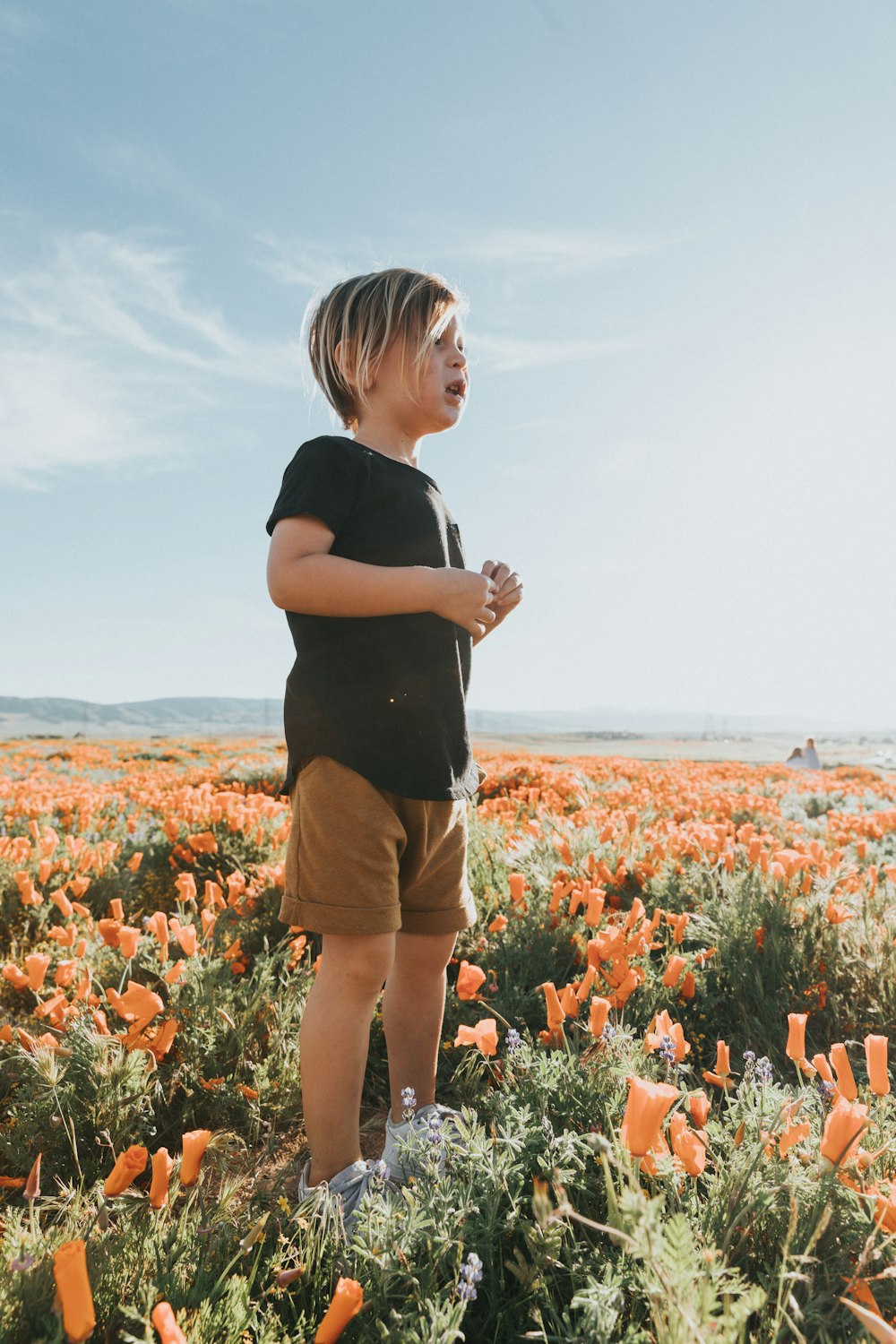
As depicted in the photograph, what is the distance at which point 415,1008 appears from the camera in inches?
84.5

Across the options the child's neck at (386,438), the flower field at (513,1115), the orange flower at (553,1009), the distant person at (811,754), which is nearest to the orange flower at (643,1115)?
the flower field at (513,1115)

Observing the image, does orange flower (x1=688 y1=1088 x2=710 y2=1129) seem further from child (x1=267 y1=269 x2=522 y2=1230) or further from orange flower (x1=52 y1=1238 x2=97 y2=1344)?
orange flower (x1=52 y1=1238 x2=97 y2=1344)

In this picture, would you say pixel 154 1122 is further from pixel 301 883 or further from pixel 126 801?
pixel 126 801

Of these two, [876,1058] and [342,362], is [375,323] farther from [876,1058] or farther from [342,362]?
[876,1058]

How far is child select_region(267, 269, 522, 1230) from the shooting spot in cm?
184

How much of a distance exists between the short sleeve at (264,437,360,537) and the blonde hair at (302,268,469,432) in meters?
0.34

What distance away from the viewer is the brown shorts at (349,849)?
1.83 m

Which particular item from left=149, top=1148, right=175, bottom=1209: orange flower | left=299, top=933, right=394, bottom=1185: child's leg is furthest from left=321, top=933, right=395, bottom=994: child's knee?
left=149, top=1148, right=175, bottom=1209: orange flower

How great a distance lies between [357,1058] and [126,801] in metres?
5.40

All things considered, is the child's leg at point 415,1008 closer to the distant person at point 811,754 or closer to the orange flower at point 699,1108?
the orange flower at point 699,1108

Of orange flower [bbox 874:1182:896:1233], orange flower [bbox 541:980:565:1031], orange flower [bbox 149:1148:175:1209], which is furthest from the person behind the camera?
orange flower [bbox 541:980:565:1031]

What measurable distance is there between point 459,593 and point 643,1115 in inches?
42.6

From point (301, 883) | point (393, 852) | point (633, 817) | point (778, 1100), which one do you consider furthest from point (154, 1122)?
point (633, 817)

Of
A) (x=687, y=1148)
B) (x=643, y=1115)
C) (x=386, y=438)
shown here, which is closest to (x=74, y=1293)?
(x=643, y=1115)
